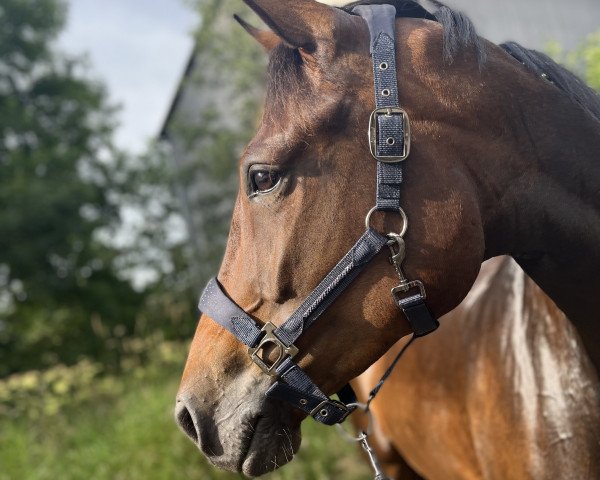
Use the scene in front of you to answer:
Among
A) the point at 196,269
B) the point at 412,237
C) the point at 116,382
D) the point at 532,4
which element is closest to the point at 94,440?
the point at 116,382

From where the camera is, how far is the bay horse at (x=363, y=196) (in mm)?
1417

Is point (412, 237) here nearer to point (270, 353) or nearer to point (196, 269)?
point (270, 353)

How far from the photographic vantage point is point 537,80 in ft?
5.11

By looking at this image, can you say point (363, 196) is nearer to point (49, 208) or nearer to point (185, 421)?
point (185, 421)

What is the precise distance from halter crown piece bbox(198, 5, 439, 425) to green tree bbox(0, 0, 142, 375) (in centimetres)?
1009

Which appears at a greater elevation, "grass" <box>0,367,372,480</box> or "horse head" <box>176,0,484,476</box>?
"horse head" <box>176,0,484,476</box>

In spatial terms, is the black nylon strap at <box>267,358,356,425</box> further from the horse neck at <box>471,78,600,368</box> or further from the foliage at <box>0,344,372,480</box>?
the foliage at <box>0,344,372,480</box>

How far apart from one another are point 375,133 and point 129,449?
176 inches

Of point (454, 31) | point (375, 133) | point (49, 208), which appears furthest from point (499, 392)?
point (49, 208)

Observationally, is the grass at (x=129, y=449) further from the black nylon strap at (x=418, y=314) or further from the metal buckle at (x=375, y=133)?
the metal buckle at (x=375, y=133)

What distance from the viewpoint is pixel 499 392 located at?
1994mm

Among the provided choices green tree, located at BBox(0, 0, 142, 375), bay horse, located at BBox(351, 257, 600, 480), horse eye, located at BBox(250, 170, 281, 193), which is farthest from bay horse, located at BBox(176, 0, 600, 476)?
green tree, located at BBox(0, 0, 142, 375)

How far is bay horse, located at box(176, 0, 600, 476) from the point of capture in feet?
4.65

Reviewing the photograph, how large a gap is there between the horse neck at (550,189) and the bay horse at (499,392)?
Answer: 33cm
